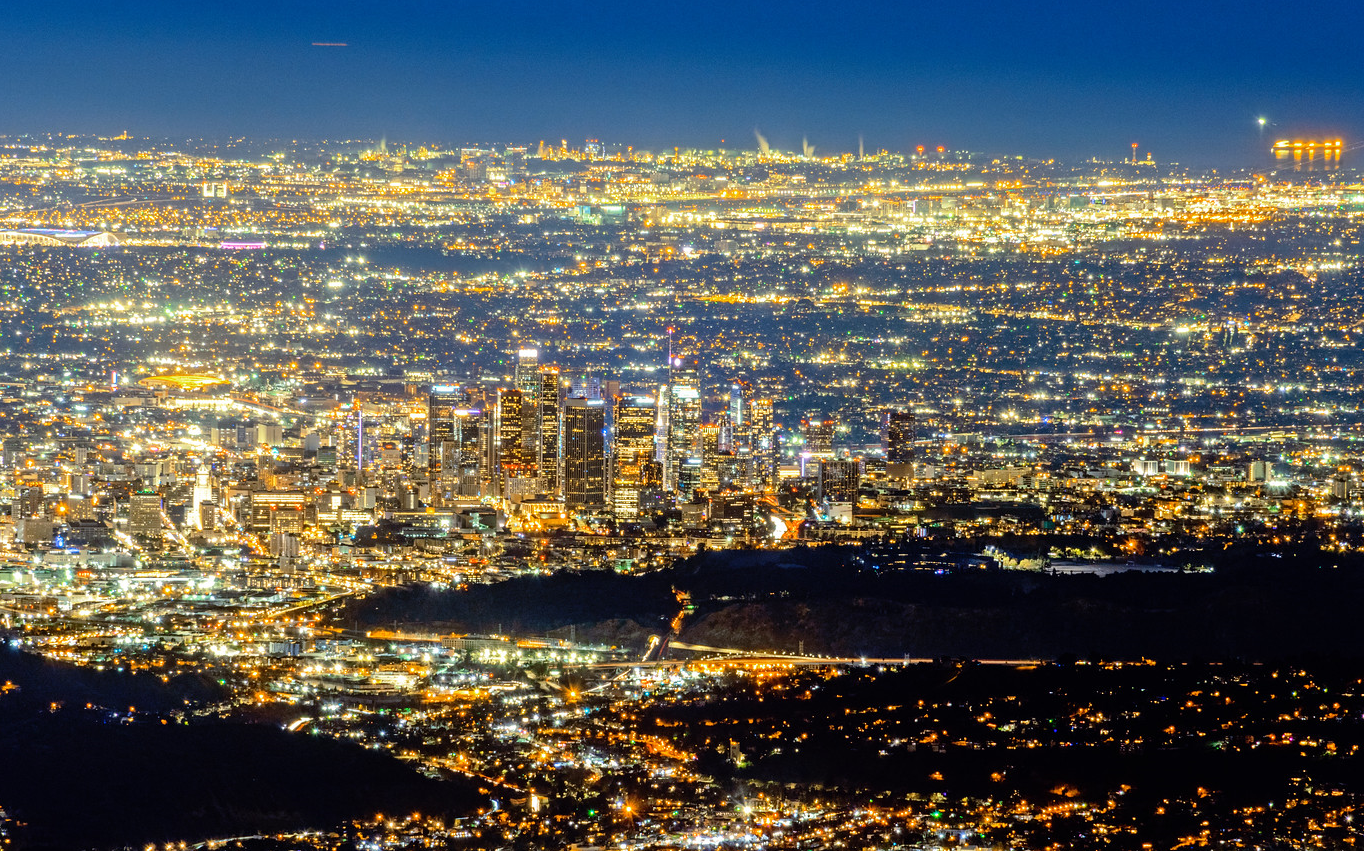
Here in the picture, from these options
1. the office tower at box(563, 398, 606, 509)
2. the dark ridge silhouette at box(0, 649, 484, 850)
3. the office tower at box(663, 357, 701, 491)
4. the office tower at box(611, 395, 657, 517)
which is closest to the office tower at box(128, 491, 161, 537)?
the office tower at box(563, 398, 606, 509)

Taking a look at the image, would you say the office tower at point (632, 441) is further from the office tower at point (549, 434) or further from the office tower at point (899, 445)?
the office tower at point (899, 445)

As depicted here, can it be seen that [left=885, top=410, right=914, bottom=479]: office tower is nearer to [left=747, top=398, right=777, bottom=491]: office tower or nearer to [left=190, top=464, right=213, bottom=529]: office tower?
[left=747, top=398, right=777, bottom=491]: office tower

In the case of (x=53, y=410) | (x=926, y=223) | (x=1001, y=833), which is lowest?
(x=1001, y=833)

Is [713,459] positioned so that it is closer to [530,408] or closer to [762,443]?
[762,443]

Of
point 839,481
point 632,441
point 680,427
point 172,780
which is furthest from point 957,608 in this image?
point 680,427

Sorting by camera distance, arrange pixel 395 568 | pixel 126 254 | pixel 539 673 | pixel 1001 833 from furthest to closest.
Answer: pixel 126 254, pixel 395 568, pixel 539 673, pixel 1001 833

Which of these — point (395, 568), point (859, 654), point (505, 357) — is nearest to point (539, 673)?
point (859, 654)

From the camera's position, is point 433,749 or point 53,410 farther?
point 53,410

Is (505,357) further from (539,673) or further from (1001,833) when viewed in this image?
(1001,833)
